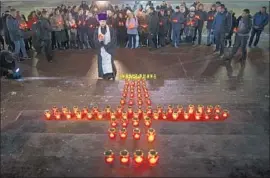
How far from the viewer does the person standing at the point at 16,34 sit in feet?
35.3

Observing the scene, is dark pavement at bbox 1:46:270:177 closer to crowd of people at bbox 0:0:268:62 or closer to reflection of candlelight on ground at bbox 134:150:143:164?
reflection of candlelight on ground at bbox 134:150:143:164

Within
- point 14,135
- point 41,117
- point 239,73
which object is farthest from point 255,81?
point 14,135

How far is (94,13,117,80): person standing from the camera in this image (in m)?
9.00

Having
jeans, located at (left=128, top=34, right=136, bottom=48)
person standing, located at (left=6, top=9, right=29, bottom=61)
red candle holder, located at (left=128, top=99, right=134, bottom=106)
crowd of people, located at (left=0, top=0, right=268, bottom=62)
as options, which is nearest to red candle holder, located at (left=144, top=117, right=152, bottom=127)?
red candle holder, located at (left=128, top=99, right=134, bottom=106)

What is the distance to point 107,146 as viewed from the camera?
16.6ft

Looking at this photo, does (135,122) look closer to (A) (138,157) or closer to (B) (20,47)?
(A) (138,157)

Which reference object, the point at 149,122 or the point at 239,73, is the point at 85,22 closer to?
the point at 239,73

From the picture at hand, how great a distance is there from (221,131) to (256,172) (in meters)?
1.37

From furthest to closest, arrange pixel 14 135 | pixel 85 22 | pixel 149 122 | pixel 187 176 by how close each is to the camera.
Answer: pixel 85 22, pixel 149 122, pixel 14 135, pixel 187 176

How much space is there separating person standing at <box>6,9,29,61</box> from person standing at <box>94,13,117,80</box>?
373 centimetres

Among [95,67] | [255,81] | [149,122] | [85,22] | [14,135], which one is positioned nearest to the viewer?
[14,135]

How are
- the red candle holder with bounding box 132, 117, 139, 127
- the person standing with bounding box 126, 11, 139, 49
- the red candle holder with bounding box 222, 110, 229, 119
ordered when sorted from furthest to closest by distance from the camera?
the person standing with bounding box 126, 11, 139, 49, the red candle holder with bounding box 222, 110, 229, 119, the red candle holder with bounding box 132, 117, 139, 127

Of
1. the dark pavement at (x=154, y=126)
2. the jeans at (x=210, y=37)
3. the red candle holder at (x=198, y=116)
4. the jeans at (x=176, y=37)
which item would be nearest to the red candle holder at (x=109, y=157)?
the dark pavement at (x=154, y=126)

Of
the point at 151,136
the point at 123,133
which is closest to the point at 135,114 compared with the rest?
the point at 123,133
